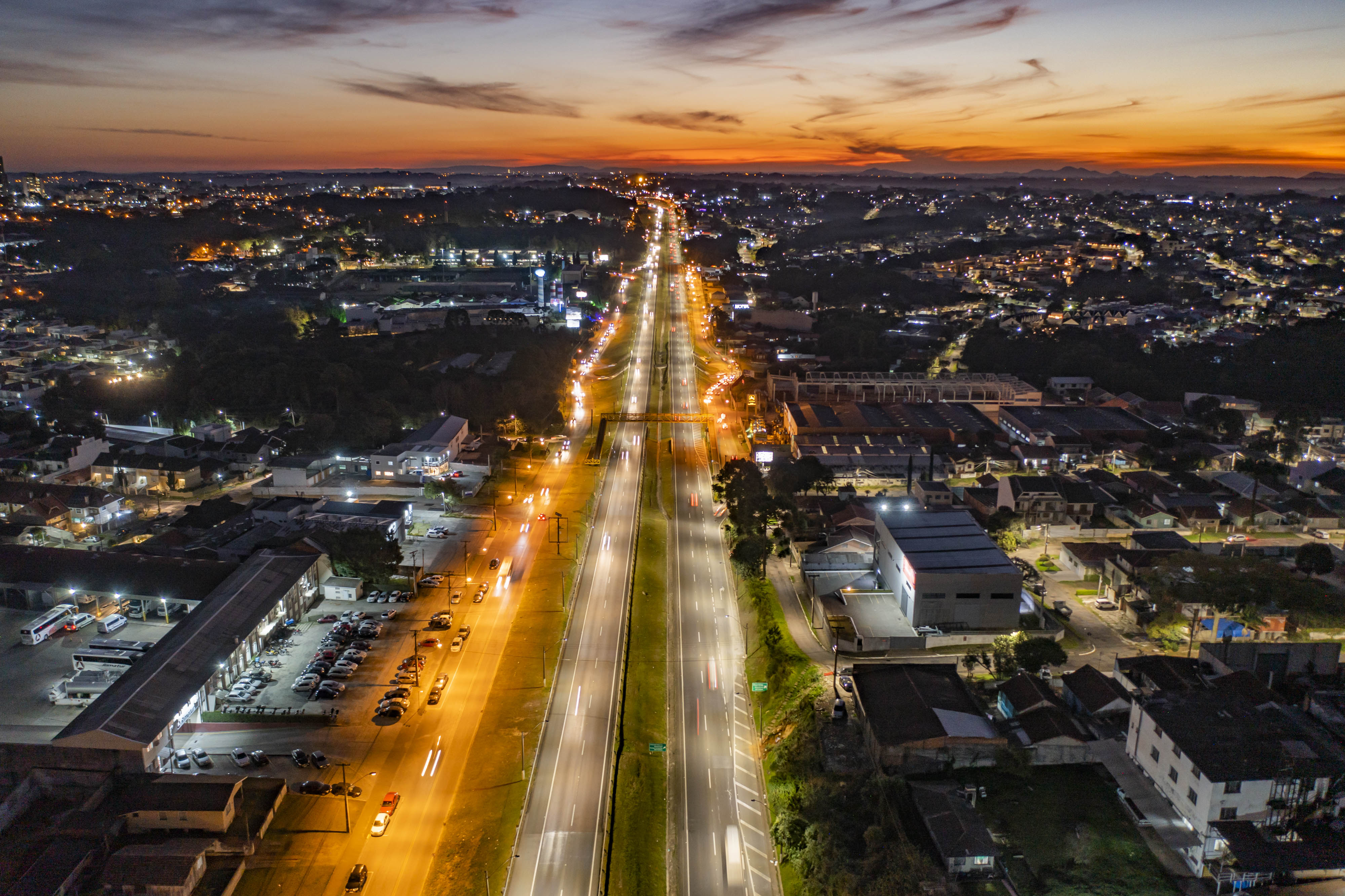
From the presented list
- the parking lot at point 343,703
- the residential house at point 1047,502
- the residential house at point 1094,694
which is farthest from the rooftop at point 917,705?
the residential house at point 1047,502

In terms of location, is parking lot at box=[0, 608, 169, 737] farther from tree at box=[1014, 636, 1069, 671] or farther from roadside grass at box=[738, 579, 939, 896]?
tree at box=[1014, 636, 1069, 671]

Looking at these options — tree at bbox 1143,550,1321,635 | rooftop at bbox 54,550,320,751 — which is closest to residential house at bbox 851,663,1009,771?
tree at bbox 1143,550,1321,635

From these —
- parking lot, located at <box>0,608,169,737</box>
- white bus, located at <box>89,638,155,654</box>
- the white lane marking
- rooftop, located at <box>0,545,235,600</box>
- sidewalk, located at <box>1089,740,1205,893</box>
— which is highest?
rooftop, located at <box>0,545,235,600</box>

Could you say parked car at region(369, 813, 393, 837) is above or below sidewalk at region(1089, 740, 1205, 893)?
below

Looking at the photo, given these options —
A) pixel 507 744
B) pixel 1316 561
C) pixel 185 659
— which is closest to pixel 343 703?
pixel 185 659

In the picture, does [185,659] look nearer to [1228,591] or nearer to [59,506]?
[59,506]

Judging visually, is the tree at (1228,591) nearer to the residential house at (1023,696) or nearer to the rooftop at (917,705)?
the residential house at (1023,696)

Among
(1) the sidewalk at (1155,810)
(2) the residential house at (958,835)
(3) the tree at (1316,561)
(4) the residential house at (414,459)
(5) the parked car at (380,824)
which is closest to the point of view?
(2) the residential house at (958,835)
